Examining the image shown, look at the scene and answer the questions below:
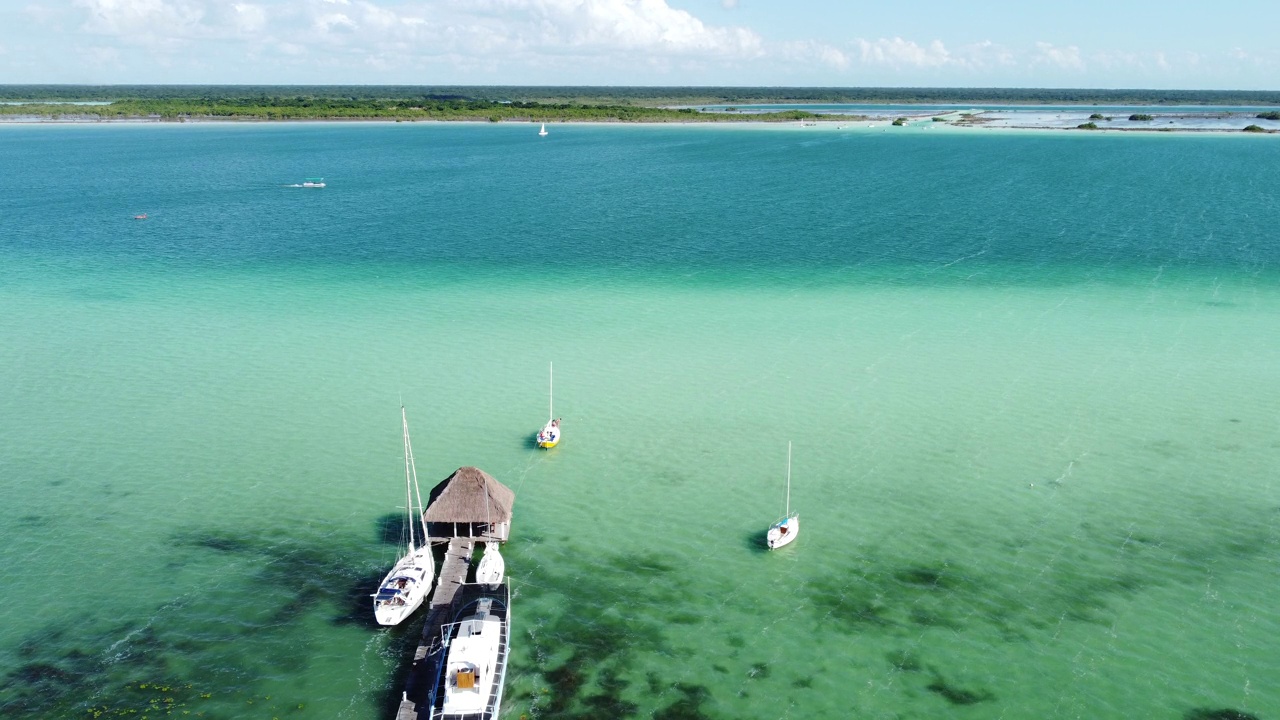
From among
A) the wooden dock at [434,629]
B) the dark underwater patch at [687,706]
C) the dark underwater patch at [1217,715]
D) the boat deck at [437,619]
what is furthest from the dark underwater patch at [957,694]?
the wooden dock at [434,629]

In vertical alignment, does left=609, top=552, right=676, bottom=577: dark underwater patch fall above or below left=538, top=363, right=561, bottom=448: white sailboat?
below

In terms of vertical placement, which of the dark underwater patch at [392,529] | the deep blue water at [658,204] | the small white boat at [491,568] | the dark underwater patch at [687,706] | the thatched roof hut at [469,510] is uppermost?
the deep blue water at [658,204]

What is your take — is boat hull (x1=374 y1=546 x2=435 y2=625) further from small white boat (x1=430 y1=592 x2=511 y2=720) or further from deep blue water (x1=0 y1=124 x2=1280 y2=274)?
deep blue water (x1=0 y1=124 x2=1280 y2=274)

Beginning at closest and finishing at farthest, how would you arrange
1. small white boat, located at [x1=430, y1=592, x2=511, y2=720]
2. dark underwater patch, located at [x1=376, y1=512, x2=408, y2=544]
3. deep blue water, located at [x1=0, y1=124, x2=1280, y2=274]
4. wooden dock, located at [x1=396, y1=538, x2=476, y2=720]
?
small white boat, located at [x1=430, y1=592, x2=511, y2=720] < wooden dock, located at [x1=396, y1=538, x2=476, y2=720] < dark underwater patch, located at [x1=376, y1=512, x2=408, y2=544] < deep blue water, located at [x1=0, y1=124, x2=1280, y2=274]

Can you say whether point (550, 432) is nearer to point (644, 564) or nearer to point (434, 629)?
point (644, 564)

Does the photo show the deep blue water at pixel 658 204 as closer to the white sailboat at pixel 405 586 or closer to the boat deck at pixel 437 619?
the boat deck at pixel 437 619

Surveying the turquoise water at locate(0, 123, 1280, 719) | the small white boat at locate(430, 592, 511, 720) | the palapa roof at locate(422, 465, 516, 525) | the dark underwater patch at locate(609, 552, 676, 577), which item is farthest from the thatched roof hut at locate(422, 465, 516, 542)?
the small white boat at locate(430, 592, 511, 720)

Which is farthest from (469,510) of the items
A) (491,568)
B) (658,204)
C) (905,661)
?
(658,204)
